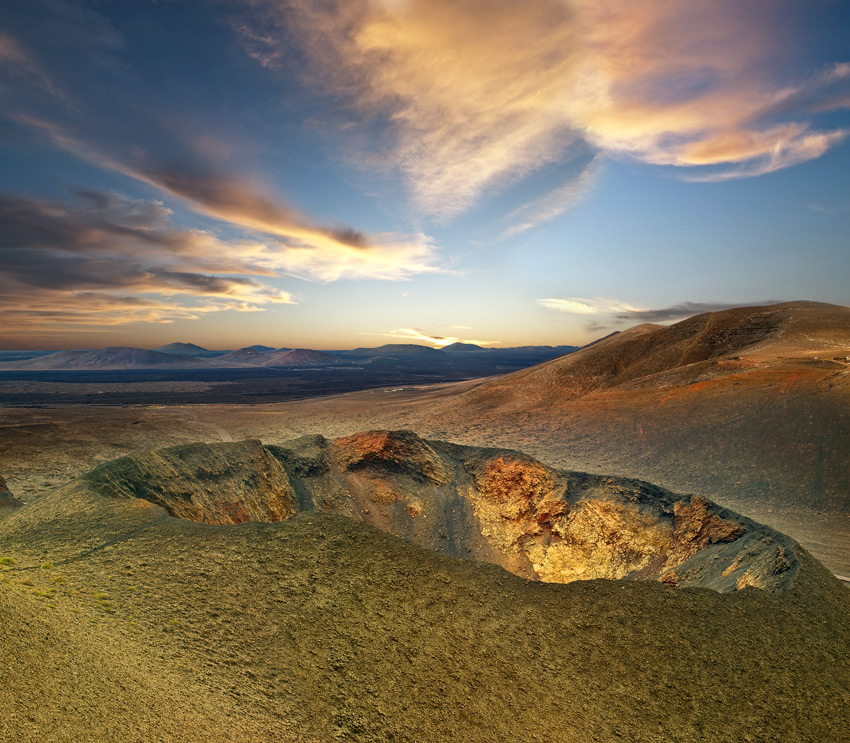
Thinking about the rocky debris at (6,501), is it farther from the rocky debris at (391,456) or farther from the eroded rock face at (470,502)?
the rocky debris at (391,456)

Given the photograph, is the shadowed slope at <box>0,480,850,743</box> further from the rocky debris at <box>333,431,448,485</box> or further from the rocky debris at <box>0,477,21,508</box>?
the rocky debris at <box>333,431,448,485</box>

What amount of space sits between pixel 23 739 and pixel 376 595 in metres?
4.44

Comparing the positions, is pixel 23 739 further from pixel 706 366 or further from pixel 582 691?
pixel 706 366

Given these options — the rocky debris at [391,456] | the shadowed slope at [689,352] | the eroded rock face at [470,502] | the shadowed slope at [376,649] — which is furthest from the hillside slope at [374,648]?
the shadowed slope at [689,352]

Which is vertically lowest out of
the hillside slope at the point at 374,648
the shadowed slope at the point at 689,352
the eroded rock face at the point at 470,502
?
the eroded rock face at the point at 470,502

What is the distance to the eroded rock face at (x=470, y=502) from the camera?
1298 cm

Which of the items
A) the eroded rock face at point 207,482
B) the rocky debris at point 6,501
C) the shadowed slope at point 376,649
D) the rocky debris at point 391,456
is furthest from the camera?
the rocky debris at point 391,456

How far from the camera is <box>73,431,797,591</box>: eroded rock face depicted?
1298 centimetres

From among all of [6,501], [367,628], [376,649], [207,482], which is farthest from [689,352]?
[6,501]

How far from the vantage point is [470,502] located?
814 inches

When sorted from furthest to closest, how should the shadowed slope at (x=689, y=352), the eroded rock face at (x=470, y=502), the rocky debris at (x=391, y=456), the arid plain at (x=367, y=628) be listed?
the shadowed slope at (x=689, y=352) → the rocky debris at (x=391, y=456) → the eroded rock face at (x=470, y=502) → the arid plain at (x=367, y=628)

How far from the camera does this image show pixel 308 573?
24.0 ft

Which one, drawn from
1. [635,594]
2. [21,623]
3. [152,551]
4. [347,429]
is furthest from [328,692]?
[347,429]

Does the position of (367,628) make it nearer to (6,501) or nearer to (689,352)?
(6,501)
